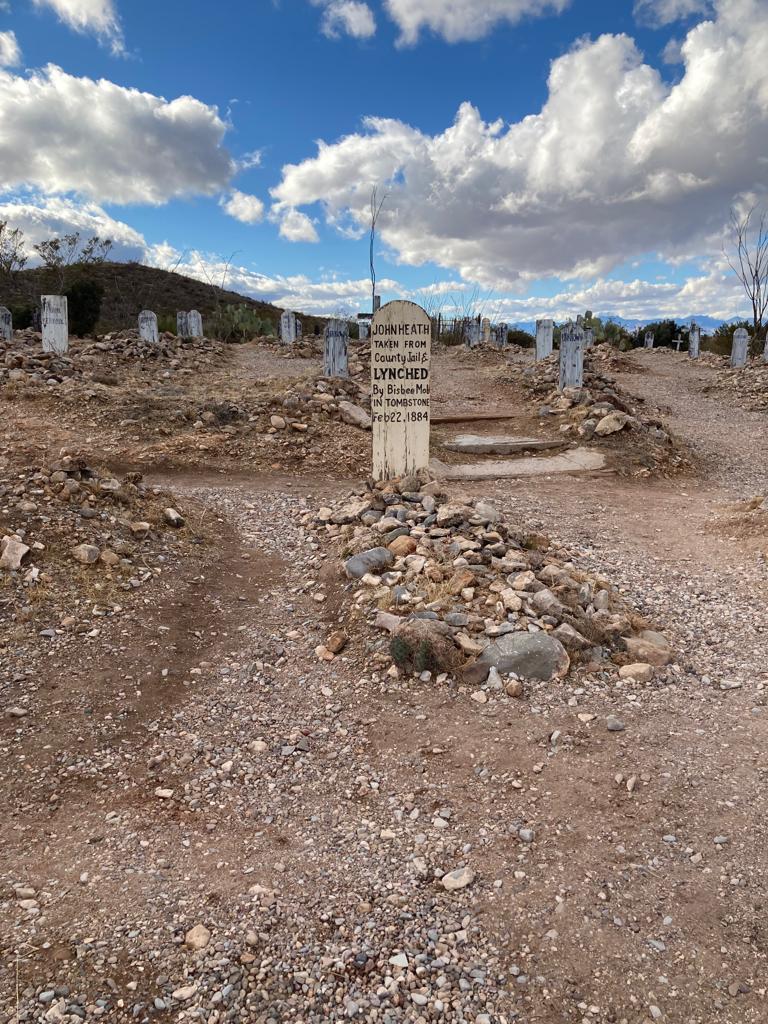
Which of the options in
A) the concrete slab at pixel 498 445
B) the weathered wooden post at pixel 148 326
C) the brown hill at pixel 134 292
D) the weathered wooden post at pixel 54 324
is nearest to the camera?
the concrete slab at pixel 498 445

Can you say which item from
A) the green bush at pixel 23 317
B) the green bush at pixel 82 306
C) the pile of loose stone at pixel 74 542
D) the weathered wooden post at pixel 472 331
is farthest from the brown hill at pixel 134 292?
the pile of loose stone at pixel 74 542

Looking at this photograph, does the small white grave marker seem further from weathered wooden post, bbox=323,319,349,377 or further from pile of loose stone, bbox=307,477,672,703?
pile of loose stone, bbox=307,477,672,703

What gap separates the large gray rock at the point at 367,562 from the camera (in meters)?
4.97

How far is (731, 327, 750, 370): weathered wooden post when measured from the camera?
19734mm

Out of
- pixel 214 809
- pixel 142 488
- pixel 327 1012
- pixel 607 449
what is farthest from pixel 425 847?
pixel 607 449

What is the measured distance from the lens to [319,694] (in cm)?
382

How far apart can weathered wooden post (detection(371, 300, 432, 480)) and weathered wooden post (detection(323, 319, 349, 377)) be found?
6.15 m

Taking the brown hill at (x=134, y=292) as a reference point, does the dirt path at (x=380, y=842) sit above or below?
below

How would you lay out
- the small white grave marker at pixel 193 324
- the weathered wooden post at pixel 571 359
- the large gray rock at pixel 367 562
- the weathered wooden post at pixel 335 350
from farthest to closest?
the small white grave marker at pixel 193 324 → the weathered wooden post at pixel 335 350 → the weathered wooden post at pixel 571 359 → the large gray rock at pixel 367 562

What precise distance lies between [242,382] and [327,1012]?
40.7ft

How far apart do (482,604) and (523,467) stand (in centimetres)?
541

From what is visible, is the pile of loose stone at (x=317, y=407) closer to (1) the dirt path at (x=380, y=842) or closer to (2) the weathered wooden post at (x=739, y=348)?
(1) the dirt path at (x=380, y=842)

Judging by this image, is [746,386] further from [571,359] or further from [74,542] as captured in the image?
Answer: [74,542]

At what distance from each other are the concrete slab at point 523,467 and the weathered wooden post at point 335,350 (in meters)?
4.50
